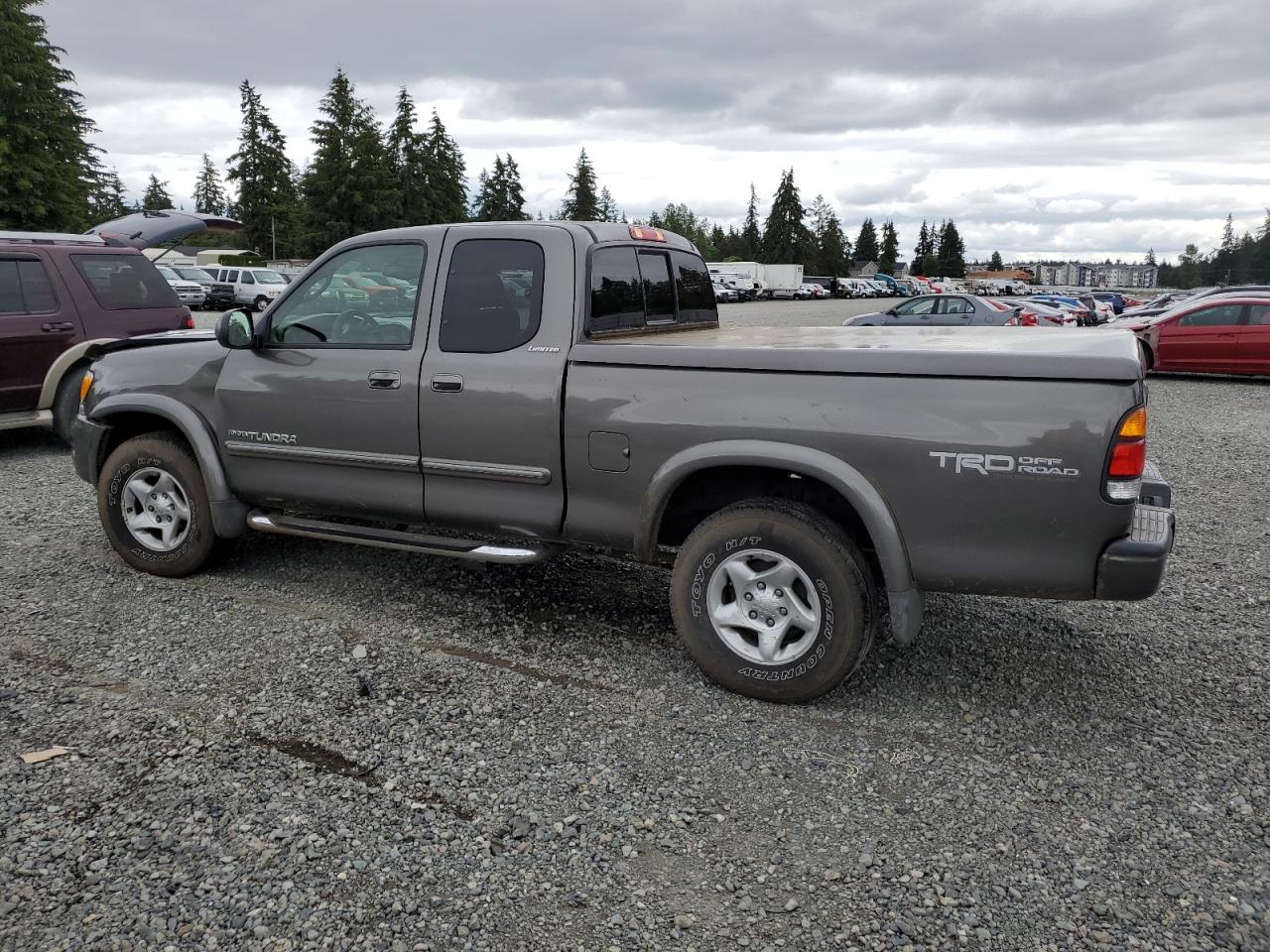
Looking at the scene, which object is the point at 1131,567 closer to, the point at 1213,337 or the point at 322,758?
the point at 322,758

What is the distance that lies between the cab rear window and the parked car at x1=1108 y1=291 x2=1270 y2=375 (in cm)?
1334

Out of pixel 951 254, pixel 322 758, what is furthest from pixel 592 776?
pixel 951 254

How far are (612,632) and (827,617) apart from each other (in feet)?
4.30

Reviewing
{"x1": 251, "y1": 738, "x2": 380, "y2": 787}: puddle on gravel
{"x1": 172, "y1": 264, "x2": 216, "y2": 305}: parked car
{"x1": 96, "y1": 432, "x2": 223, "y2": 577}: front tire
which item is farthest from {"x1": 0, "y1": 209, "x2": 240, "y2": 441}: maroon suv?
{"x1": 172, "y1": 264, "x2": 216, "y2": 305}: parked car

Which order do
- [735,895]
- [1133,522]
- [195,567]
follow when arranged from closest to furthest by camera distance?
[735,895]
[1133,522]
[195,567]

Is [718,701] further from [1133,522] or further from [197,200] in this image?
[197,200]

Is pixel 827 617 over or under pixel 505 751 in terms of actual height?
over

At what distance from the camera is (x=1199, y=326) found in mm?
16734

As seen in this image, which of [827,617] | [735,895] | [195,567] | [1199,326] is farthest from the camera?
[1199,326]

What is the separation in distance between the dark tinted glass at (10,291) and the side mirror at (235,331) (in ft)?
16.1

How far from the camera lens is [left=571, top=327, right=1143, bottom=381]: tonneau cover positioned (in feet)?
10.6

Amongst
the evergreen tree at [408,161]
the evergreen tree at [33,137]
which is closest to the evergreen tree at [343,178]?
the evergreen tree at [408,161]

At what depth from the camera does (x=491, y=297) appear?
14.4 ft

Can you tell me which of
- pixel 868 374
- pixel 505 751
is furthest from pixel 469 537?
pixel 868 374
